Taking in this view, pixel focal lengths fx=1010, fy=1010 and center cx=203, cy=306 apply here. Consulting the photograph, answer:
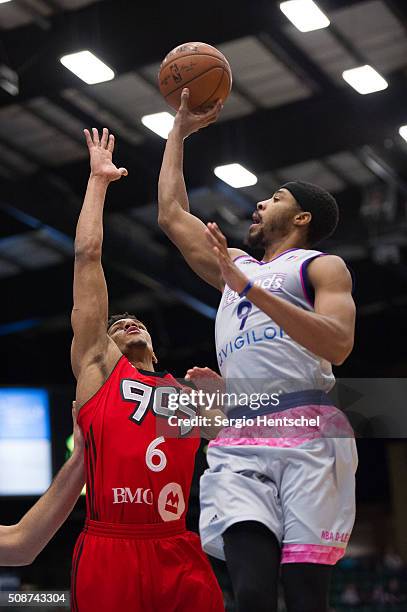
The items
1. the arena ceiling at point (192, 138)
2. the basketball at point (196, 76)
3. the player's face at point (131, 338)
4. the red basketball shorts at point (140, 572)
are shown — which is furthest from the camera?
the arena ceiling at point (192, 138)

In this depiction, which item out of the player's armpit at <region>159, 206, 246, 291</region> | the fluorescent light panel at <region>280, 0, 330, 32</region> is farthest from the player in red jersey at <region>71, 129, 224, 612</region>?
the fluorescent light panel at <region>280, 0, 330, 32</region>

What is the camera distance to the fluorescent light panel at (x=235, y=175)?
13.0m

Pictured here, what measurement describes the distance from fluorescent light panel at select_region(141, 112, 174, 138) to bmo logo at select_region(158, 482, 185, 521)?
8158 millimetres

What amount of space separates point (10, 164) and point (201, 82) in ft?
31.8

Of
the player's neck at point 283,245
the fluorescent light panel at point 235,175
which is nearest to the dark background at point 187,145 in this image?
the fluorescent light panel at point 235,175

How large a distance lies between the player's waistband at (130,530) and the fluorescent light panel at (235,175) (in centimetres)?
Result: 862

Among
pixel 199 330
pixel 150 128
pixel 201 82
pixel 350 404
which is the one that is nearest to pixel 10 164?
pixel 150 128

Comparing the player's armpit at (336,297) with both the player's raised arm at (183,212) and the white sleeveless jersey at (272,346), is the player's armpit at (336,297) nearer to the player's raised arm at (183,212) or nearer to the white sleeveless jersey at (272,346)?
the white sleeveless jersey at (272,346)

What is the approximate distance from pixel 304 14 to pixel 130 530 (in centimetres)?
639

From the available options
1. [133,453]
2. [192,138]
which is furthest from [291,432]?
[192,138]

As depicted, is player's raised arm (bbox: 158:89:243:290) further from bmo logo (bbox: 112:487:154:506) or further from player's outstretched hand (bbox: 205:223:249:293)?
bmo logo (bbox: 112:487:154:506)

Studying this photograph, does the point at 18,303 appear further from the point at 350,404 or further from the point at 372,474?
the point at 350,404

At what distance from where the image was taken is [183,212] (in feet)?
14.9

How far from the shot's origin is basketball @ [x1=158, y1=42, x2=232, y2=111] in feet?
15.9
